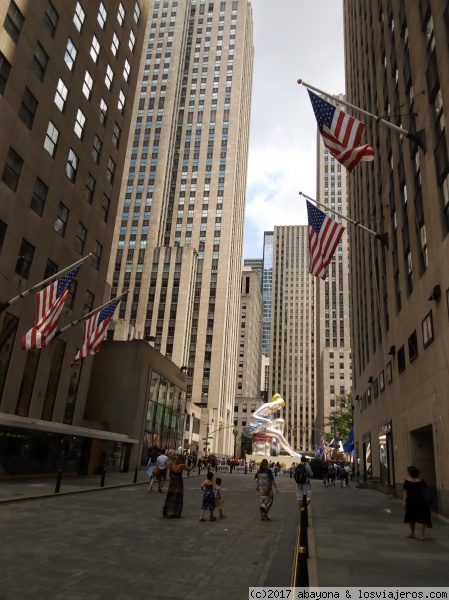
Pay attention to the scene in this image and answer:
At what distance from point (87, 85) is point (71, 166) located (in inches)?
263

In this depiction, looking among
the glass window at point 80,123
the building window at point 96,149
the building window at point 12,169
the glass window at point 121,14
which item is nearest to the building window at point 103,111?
the building window at point 96,149

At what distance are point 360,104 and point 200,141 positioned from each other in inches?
2926

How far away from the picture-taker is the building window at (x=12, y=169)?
24.4m

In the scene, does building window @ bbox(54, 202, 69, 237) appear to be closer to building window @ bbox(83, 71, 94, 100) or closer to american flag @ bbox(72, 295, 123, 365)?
american flag @ bbox(72, 295, 123, 365)

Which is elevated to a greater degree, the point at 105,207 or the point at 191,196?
the point at 191,196

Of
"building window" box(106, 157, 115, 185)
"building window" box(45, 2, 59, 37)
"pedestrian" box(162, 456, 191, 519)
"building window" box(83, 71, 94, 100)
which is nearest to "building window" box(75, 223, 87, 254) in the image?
"building window" box(106, 157, 115, 185)

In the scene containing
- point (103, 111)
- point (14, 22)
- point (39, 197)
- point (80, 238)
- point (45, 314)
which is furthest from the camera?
point (103, 111)

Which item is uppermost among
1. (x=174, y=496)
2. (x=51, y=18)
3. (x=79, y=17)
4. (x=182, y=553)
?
(x=79, y=17)

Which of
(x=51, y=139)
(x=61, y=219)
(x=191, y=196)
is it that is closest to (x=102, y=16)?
(x=51, y=139)

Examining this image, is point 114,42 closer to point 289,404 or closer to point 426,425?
point 426,425

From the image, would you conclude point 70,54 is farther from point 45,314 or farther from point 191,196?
point 191,196

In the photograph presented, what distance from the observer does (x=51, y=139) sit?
94.1 ft

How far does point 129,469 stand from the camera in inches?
1497

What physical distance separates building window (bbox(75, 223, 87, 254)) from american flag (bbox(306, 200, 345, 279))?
18473 millimetres
